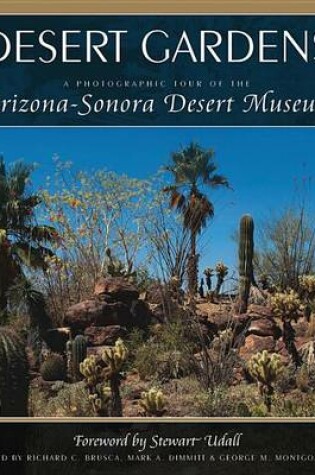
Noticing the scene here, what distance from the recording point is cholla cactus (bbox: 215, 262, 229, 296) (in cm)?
963

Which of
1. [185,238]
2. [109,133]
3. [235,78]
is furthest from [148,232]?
[235,78]

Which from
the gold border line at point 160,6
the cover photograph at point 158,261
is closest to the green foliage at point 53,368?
the cover photograph at point 158,261

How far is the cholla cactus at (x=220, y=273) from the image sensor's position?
9633 mm

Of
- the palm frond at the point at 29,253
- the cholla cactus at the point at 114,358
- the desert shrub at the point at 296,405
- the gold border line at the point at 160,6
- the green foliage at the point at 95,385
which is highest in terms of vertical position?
the gold border line at the point at 160,6

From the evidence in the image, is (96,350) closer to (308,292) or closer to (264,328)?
(264,328)

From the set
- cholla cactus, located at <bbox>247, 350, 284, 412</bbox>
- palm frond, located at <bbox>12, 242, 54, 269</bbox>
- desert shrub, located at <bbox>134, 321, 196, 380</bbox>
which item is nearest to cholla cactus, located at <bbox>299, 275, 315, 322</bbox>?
cholla cactus, located at <bbox>247, 350, 284, 412</bbox>

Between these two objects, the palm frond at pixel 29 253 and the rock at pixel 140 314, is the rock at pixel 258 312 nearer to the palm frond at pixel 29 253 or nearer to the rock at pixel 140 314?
the rock at pixel 140 314

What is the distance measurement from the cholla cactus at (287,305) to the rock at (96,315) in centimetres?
135

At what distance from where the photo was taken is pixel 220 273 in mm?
9695

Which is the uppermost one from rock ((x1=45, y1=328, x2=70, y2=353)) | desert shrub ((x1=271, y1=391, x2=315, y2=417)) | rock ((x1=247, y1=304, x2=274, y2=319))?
rock ((x1=247, y1=304, x2=274, y2=319))

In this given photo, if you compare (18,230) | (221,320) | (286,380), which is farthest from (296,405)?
(18,230)

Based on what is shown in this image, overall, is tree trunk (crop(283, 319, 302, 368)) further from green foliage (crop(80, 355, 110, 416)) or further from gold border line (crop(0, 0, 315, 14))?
gold border line (crop(0, 0, 315, 14))

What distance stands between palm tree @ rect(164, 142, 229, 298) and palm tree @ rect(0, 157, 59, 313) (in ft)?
3.93

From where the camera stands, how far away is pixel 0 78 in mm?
9680
